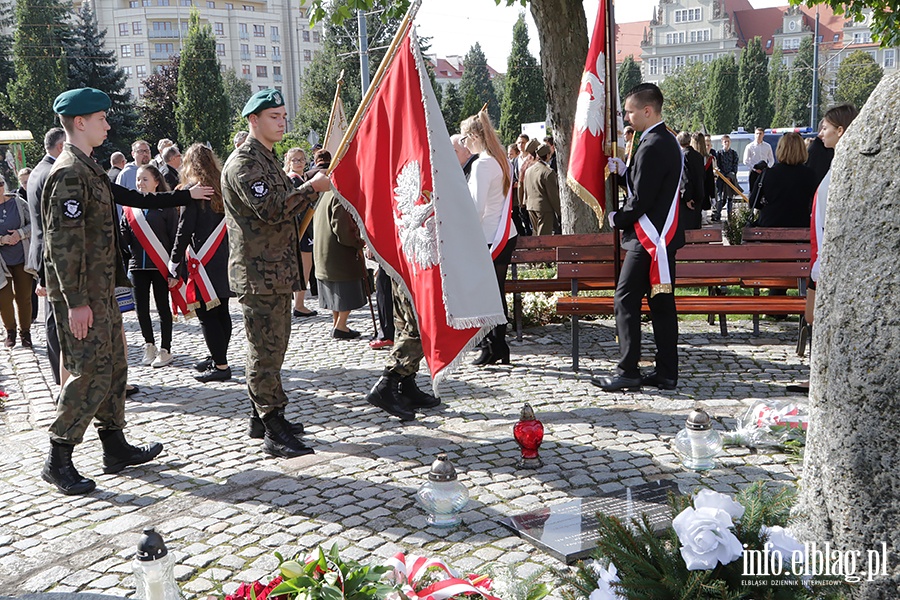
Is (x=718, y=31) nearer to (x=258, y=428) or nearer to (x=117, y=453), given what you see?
(x=258, y=428)

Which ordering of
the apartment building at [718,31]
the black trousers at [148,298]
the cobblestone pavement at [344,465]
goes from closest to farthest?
the cobblestone pavement at [344,465] < the black trousers at [148,298] < the apartment building at [718,31]

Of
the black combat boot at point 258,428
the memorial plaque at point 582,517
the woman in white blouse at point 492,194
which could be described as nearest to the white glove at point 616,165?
the woman in white blouse at point 492,194

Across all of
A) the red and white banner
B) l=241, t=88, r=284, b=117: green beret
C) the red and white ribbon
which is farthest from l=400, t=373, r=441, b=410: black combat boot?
the red and white ribbon

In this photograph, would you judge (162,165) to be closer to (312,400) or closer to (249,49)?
(312,400)

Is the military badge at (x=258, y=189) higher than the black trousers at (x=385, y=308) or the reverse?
higher

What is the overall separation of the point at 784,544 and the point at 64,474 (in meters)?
4.13

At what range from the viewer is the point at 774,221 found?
1014 centimetres

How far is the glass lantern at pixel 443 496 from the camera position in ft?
14.5

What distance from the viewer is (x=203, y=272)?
7609 millimetres

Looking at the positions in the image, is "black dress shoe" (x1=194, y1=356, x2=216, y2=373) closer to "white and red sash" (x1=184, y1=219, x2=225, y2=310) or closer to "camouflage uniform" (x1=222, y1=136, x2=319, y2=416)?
"white and red sash" (x1=184, y1=219, x2=225, y2=310)

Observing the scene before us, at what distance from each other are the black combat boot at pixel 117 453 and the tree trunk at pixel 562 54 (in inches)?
252

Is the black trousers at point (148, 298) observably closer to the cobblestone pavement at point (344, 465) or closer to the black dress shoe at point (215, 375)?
the cobblestone pavement at point (344, 465)

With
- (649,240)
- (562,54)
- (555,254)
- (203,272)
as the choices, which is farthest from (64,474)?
(562,54)

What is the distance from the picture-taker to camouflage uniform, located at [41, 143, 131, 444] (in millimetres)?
5051
